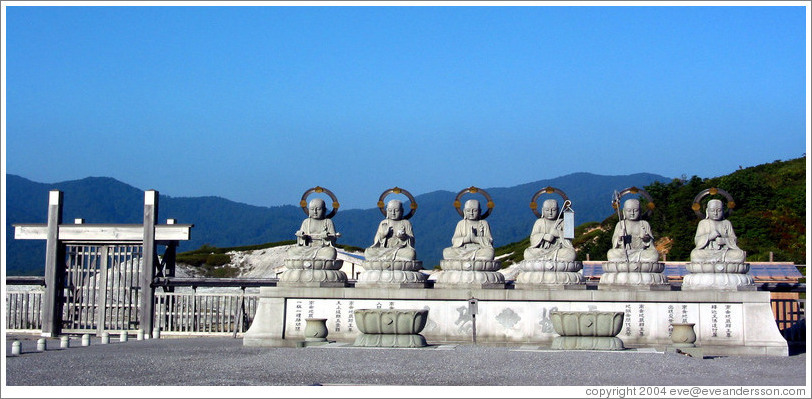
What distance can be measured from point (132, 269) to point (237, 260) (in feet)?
79.9

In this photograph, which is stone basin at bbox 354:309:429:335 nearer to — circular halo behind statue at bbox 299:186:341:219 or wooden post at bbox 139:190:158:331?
circular halo behind statue at bbox 299:186:341:219

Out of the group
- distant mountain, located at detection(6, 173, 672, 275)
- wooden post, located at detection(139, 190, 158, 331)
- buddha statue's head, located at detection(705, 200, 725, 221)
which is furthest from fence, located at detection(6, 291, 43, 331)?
distant mountain, located at detection(6, 173, 672, 275)

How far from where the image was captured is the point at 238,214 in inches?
5876

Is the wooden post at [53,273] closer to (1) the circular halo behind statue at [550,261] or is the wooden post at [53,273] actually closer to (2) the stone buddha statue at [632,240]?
(1) the circular halo behind statue at [550,261]

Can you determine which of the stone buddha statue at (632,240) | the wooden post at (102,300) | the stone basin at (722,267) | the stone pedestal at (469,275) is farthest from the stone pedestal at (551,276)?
the wooden post at (102,300)

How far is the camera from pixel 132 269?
21.7 m

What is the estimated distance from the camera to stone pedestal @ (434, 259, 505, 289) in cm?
1805

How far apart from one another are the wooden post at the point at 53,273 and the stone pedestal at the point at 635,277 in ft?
37.9

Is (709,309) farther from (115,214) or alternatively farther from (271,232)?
(115,214)

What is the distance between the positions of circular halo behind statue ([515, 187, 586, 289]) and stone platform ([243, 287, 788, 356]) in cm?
34

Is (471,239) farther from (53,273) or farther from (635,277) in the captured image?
(53,273)

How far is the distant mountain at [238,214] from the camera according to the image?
120875 millimetres

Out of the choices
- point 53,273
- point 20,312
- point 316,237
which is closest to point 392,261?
point 316,237

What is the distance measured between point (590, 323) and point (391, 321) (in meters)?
3.23
